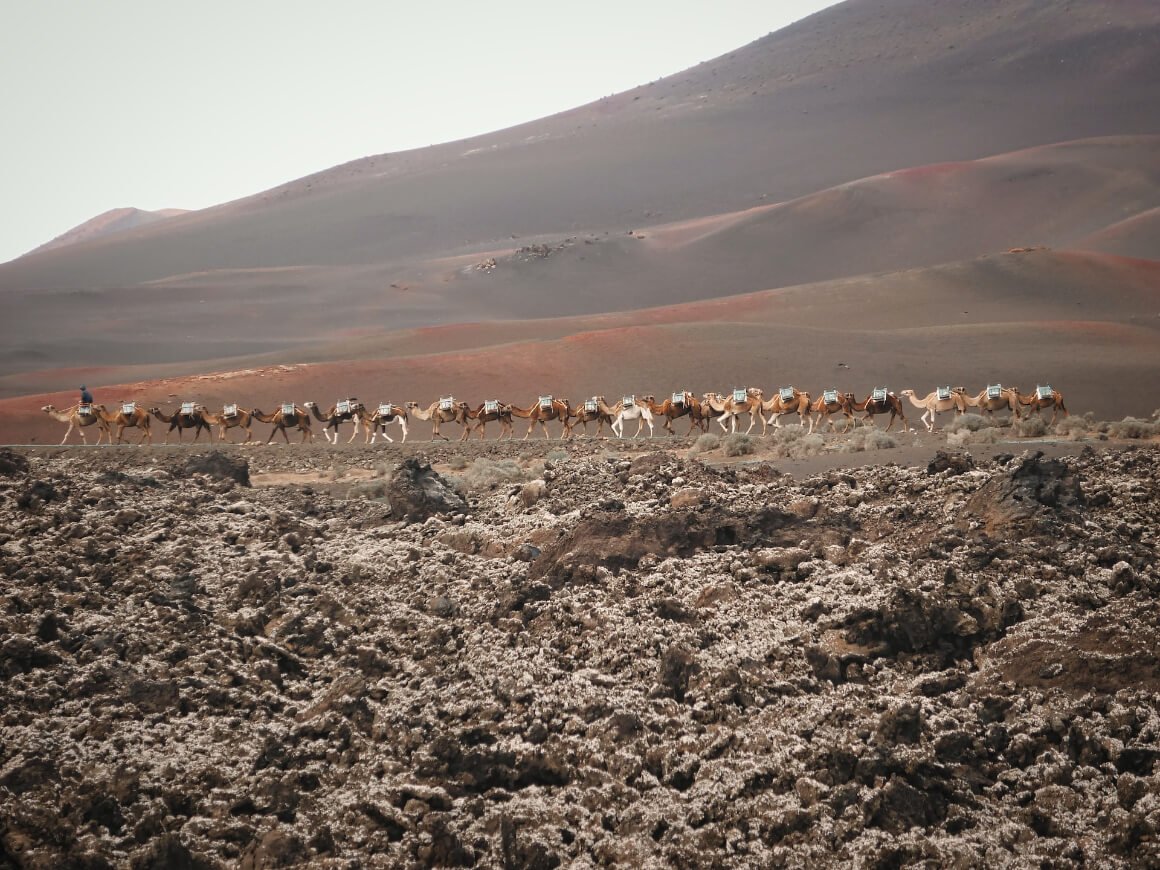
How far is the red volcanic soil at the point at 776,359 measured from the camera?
48562mm

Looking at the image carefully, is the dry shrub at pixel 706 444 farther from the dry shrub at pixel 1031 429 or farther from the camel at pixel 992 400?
the camel at pixel 992 400

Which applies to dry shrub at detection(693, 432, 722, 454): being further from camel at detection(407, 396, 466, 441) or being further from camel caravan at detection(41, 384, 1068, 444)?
camel at detection(407, 396, 466, 441)

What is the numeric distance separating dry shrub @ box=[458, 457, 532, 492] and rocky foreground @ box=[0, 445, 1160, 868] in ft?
19.3

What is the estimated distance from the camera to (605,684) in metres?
11.2

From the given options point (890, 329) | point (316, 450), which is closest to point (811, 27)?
point (890, 329)

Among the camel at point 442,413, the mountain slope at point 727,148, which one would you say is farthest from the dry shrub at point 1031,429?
the mountain slope at point 727,148

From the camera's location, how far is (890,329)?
60.8m

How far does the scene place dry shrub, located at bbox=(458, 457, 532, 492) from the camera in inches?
895

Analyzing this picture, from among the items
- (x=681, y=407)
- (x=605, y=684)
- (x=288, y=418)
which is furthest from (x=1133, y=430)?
(x=288, y=418)

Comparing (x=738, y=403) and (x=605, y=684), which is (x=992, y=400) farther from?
(x=605, y=684)

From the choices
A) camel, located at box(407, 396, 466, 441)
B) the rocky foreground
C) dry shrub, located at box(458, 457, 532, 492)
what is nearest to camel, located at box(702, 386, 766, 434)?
camel, located at box(407, 396, 466, 441)

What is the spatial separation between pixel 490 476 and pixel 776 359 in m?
30.6

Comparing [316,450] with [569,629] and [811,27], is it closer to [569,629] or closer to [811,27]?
[569,629]

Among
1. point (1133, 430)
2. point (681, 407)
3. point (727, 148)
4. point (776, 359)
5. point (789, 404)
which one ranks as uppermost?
point (727, 148)
